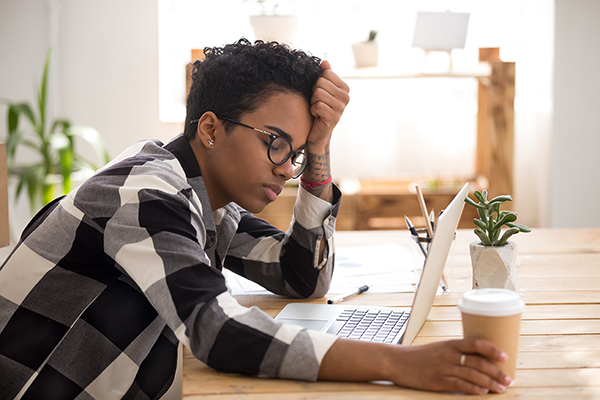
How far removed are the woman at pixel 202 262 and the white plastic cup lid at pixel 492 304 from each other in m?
0.04

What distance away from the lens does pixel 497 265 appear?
1.10m

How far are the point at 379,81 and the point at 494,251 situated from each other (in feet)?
8.56

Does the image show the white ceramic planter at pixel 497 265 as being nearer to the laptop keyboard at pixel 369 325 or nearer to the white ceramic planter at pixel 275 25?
the laptop keyboard at pixel 369 325

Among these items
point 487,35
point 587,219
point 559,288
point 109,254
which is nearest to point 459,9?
point 487,35

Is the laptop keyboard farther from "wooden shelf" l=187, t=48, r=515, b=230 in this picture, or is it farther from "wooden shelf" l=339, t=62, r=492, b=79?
"wooden shelf" l=339, t=62, r=492, b=79

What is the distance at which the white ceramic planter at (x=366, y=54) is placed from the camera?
3.22 meters

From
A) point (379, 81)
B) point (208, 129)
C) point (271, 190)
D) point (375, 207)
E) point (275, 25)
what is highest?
point (275, 25)

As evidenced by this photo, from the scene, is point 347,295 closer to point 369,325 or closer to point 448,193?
point 369,325

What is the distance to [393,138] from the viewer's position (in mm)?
3604

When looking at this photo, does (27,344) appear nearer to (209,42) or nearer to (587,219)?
(209,42)

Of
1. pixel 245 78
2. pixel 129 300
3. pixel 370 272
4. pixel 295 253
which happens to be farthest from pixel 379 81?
pixel 129 300

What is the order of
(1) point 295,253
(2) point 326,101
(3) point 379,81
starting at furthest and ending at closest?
(3) point 379,81
(1) point 295,253
(2) point 326,101

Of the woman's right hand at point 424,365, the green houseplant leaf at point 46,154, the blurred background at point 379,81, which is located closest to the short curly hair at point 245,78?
the woman's right hand at point 424,365

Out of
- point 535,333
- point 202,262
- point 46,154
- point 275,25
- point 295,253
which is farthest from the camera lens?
point 275,25
